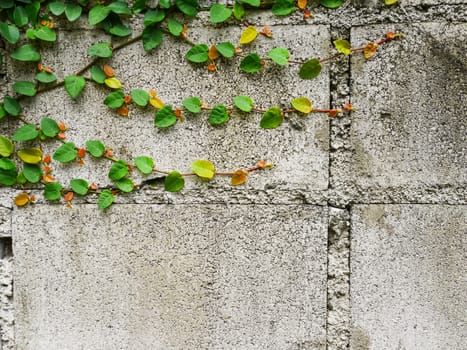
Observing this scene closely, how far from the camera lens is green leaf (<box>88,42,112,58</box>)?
2.43 feet

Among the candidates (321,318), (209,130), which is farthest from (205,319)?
(209,130)

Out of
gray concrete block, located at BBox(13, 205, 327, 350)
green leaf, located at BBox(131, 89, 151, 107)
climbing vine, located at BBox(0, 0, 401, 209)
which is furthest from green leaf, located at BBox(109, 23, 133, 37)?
gray concrete block, located at BBox(13, 205, 327, 350)

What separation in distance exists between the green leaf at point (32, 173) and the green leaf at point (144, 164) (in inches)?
7.4

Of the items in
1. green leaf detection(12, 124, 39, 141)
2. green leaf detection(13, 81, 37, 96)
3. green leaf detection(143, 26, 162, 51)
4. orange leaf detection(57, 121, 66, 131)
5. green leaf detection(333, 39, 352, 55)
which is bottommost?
green leaf detection(12, 124, 39, 141)

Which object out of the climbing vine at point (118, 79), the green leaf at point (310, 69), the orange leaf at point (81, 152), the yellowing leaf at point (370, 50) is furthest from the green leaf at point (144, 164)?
the yellowing leaf at point (370, 50)

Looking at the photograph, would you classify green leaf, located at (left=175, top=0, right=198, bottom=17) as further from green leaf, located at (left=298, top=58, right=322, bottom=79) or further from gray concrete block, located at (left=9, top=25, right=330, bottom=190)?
green leaf, located at (left=298, top=58, right=322, bottom=79)

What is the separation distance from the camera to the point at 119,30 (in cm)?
74

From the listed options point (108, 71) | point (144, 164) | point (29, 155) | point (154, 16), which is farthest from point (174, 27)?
point (29, 155)

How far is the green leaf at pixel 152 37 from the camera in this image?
740mm

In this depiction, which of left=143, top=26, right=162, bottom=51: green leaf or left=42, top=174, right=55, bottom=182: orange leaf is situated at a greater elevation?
left=143, top=26, right=162, bottom=51: green leaf

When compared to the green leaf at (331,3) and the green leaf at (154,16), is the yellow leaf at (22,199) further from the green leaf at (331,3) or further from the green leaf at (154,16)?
the green leaf at (331,3)

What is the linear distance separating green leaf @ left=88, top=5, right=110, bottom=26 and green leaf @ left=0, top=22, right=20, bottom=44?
14 cm

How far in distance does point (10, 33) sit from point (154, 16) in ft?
0.84

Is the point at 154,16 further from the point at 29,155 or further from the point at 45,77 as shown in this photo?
the point at 29,155
